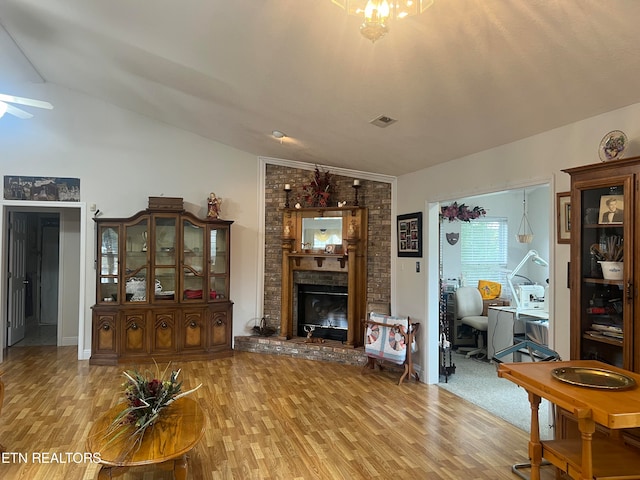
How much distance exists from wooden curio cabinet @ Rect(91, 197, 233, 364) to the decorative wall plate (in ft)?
14.5

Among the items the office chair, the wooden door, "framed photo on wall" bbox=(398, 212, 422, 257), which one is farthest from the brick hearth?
the wooden door

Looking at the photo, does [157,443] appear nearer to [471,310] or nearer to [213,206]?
[213,206]

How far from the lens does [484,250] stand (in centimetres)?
683

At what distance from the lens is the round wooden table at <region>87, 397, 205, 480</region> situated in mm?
2104

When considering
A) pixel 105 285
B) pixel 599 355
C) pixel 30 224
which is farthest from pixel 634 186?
pixel 30 224

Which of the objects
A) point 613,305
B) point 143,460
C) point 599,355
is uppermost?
point 613,305

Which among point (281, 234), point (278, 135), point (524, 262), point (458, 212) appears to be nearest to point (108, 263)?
point (281, 234)

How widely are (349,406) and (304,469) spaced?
1207 mm

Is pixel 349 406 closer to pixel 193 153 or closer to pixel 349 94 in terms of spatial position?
pixel 349 94

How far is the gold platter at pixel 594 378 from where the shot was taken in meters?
2.07

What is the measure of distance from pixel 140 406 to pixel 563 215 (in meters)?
3.09

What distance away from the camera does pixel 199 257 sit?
5.66 meters

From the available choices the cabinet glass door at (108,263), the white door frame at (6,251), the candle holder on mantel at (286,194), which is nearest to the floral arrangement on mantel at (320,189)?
the candle holder on mantel at (286,194)

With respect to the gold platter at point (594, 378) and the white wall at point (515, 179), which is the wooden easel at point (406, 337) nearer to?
the white wall at point (515, 179)
